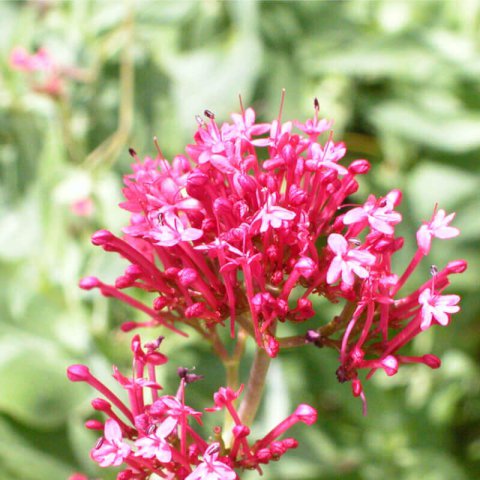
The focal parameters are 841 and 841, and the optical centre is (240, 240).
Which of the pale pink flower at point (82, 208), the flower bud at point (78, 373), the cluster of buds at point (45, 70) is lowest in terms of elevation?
the flower bud at point (78, 373)

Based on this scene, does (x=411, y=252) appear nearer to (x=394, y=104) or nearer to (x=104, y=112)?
(x=394, y=104)

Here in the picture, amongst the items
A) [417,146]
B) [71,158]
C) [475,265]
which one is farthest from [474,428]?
[71,158]

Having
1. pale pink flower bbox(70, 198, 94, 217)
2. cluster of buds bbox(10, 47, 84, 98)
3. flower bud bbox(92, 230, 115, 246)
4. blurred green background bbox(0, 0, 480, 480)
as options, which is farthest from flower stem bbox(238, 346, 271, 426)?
cluster of buds bbox(10, 47, 84, 98)

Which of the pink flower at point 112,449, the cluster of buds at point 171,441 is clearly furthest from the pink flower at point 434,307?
the pink flower at point 112,449

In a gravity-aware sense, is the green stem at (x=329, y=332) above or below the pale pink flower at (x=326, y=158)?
below

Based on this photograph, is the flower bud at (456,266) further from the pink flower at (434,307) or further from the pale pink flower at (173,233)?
the pale pink flower at (173,233)

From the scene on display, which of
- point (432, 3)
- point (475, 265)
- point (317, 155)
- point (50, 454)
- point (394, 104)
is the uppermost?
point (432, 3)

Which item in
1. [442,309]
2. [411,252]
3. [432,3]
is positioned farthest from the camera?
[432,3]
